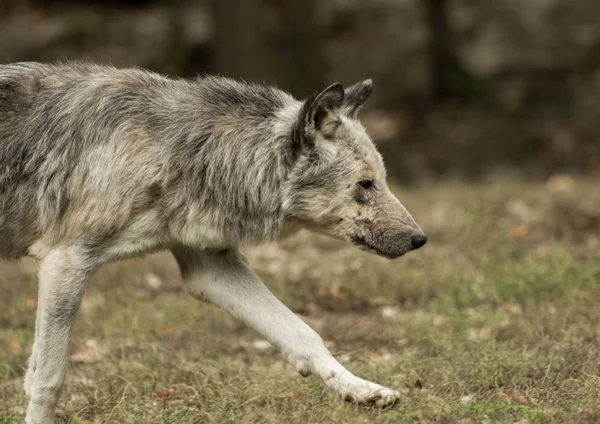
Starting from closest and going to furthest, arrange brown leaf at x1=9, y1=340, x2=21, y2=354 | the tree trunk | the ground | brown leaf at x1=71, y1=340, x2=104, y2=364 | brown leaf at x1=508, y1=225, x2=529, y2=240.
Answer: the ground, brown leaf at x1=71, y1=340, x2=104, y2=364, brown leaf at x1=9, y1=340, x2=21, y2=354, brown leaf at x1=508, y1=225, x2=529, y2=240, the tree trunk

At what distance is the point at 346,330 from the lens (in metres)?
7.32

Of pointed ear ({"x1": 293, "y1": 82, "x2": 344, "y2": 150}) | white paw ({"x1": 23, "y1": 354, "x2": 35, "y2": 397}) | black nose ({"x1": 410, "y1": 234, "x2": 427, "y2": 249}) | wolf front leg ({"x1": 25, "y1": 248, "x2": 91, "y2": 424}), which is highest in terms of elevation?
pointed ear ({"x1": 293, "y1": 82, "x2": 344, "y2": 150})

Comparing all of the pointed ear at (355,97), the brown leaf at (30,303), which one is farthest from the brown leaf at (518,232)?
the brown leaf at (30,303)

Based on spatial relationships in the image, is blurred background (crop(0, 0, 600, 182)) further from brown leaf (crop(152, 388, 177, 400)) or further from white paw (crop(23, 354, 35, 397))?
→ white paw (crop(23, 354, 35, 397))

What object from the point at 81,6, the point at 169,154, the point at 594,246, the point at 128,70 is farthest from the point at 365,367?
the point at 81,6

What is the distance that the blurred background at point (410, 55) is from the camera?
47.0ft

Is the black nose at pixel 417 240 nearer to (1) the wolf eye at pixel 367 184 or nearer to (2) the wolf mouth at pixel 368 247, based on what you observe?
(2) the wolf mouth at pixel 368 247

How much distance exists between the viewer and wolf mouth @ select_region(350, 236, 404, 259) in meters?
5.57

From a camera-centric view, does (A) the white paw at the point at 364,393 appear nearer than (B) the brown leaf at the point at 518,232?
Yes

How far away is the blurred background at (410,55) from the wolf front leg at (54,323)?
28.4ft

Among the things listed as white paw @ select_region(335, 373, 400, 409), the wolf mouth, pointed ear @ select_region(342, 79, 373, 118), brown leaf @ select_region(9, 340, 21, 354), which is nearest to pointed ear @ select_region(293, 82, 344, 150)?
pointed ear @ select_region(342, 79, 373, 118)

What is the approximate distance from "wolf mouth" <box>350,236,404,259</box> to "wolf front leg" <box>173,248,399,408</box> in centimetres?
53

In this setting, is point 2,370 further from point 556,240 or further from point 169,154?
point 556,240

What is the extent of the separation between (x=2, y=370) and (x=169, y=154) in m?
2.15
